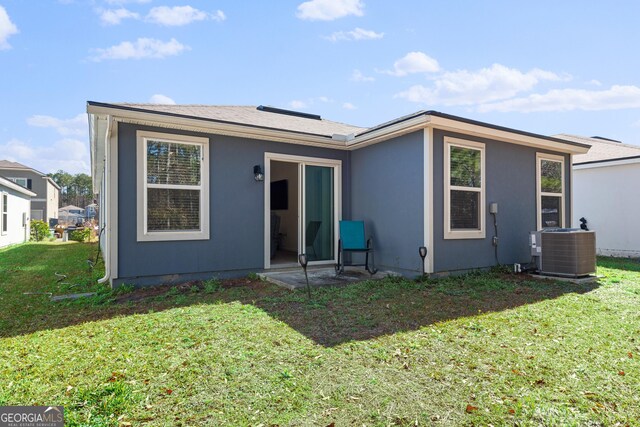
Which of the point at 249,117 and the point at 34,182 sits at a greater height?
the point at 34,182

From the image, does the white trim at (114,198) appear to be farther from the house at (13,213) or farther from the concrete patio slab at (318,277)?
the house at (13,213)

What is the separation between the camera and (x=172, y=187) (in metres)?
5.51

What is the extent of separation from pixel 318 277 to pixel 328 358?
3.23 metres

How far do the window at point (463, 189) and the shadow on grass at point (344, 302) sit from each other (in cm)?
89

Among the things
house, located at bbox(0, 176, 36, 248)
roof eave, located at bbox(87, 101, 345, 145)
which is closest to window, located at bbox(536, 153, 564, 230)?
roof eave, located at bbox(87, 101, 345, 145)

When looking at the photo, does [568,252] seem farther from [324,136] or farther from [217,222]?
[217,222]

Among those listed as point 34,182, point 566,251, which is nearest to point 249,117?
point 566,251

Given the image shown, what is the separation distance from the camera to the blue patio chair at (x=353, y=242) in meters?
6.43

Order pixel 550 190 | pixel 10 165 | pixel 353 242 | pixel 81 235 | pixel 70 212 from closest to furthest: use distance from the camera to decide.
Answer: pixel 353 242 < pixel 550 190 < pixel 81 235 < pixel 10 165 < pixel 70 212

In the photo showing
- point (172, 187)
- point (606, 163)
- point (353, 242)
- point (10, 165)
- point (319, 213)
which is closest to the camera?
point (172, 187)

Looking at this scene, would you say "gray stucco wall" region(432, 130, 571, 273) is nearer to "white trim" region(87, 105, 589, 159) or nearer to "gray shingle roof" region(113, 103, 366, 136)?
"white trim" region(87, 105, 589, 159)

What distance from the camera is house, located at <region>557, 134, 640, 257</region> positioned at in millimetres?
9414

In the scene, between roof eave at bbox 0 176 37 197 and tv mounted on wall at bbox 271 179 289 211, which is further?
roof eave at bbox 0 176 37 197

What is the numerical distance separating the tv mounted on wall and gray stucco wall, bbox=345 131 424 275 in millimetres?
3382
